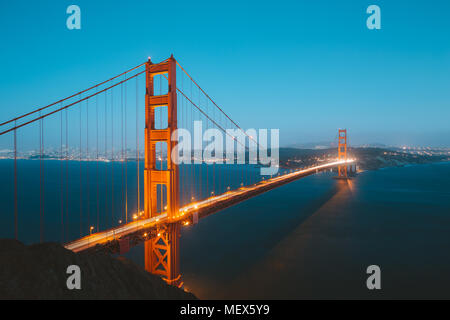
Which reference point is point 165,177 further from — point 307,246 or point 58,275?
point 307,246

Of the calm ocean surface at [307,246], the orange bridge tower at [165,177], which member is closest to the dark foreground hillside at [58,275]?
the orange bridge tower at [165,177]

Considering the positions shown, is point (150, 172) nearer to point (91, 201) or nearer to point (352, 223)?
point (352, 223)

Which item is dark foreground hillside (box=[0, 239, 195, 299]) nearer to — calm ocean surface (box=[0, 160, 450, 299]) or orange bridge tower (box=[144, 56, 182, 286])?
orange bridge tower (box=[144, 56, 182, 286])

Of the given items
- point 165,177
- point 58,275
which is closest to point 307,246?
point 165,177

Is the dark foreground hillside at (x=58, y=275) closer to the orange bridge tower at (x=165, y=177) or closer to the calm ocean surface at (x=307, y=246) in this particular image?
the orange bridge tower at (x=165, y=177)
